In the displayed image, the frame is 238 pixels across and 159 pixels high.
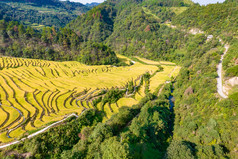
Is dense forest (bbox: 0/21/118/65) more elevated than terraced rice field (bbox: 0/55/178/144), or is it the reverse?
dense forest (bbox: 0/21/118/65)

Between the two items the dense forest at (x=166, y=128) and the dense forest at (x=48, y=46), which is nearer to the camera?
the dense forest at (x=166, y=128)

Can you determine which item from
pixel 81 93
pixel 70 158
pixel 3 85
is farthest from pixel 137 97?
pixel 3 85

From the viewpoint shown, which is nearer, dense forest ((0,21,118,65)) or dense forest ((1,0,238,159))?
dense forest ((1,0,238,159))

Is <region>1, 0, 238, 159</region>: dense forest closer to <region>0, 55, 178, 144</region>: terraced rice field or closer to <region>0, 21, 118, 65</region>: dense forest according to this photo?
<region>0, 21, 118, 65</region>: dense forest

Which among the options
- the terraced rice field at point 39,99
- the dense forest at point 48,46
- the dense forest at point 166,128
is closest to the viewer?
the dense forest at point 166,128

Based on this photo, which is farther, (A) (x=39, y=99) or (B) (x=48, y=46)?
(B) (x=48, y=46)

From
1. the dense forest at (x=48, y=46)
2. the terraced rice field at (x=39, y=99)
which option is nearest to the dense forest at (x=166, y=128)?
the dense forest at (x=48, y=46)

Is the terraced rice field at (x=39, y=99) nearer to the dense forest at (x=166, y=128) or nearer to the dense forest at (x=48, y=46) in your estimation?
the dense forest at (x=166, y=128)

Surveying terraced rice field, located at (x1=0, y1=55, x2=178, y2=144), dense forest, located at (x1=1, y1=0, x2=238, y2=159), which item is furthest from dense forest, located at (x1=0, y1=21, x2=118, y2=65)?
terraced rice field, located at (x1=0, y1=55, x2=178, y2=144)

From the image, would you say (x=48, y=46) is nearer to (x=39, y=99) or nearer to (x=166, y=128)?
(x=39, y=99)

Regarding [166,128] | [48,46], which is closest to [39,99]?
[166,128]

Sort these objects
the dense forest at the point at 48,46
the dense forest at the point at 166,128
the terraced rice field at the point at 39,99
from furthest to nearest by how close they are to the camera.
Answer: the dense forest at the point at 48,46 < the terraced rice field at the point at 39,99 < the dense forest at the point at 166,128
